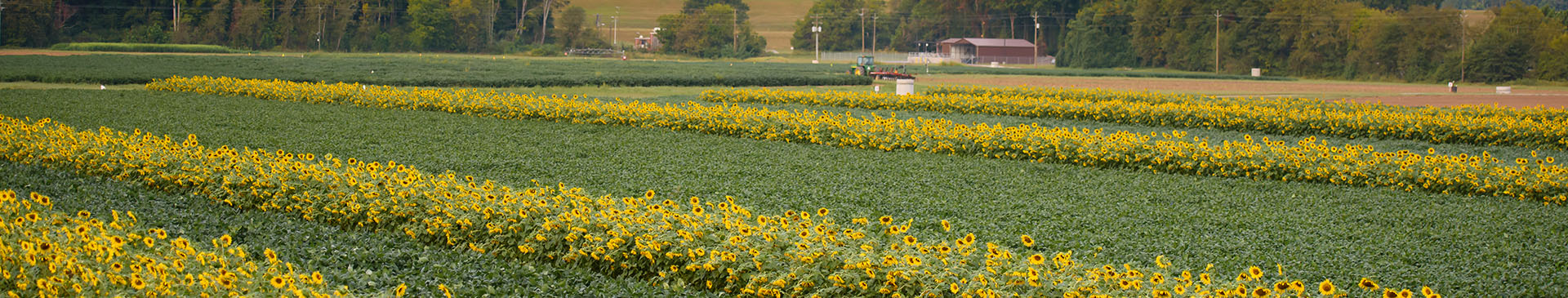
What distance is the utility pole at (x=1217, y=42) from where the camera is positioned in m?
70.7

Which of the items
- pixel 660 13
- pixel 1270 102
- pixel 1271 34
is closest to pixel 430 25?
pixel 1271 34

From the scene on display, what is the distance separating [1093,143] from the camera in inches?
514

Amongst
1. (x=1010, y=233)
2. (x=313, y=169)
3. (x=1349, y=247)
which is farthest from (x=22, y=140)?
(x=1349, y=247)

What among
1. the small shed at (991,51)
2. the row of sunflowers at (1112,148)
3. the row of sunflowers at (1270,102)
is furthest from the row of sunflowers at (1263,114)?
the small shed at (991,51)

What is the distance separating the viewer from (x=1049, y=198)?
9.96 meters

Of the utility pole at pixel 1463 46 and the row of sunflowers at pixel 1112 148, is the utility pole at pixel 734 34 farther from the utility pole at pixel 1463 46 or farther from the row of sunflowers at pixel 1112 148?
the row of sunflowers at pixel 1112 148

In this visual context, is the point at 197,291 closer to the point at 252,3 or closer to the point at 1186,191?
the point at 1186,191

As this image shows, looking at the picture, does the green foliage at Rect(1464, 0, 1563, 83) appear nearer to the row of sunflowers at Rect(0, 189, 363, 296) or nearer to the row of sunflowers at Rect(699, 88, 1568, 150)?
the row of sunflowers at Rect(699, 88, 1568, 150)

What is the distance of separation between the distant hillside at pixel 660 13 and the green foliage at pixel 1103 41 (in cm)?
8161

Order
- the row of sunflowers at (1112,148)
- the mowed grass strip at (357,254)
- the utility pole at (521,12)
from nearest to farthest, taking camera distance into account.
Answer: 1. the mowed grass strip at (357,254)
2. the row of sunflowers at (1112,148)
3. the utility pole at (521,12)

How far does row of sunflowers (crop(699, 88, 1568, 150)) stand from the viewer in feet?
56.4

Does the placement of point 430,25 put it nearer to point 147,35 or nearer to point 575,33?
point 575,33

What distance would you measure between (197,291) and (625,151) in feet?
28.7

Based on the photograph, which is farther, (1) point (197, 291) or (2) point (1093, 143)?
(2) point (1093, 143)
